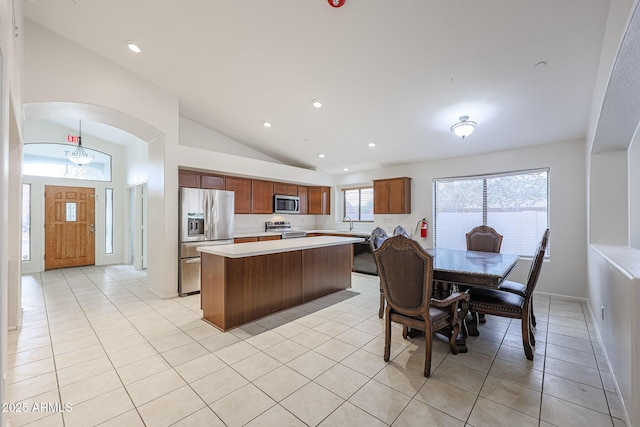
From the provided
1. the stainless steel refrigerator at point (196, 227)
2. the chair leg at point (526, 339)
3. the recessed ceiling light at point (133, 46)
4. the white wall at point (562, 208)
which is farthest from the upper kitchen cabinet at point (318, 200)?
the chair leg at point (526, 339)

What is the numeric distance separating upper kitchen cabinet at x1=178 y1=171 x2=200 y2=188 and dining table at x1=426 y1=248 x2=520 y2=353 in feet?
13.2

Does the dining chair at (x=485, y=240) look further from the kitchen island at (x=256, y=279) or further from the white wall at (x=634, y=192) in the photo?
the kitchen island at (x=256, y=279)

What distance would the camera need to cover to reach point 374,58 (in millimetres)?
2889

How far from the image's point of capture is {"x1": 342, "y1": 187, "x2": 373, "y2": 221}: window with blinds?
6675mm

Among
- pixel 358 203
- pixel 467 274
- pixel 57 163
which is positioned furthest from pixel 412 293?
pixel 57 163

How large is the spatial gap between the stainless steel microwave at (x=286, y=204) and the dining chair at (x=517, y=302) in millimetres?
4434

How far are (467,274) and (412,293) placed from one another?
596 mm

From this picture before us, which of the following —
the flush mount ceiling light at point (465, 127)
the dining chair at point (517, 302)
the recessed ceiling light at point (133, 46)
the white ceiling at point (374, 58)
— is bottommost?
the dining chair at point (517, 302)

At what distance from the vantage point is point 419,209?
5574 mm

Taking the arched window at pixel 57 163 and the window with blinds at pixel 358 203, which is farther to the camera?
the window with blinds at pixel 358 203

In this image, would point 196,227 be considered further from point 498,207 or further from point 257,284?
point 498,207

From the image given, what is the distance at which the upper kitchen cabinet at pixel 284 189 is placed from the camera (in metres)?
6.31

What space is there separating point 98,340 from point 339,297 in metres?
2.91

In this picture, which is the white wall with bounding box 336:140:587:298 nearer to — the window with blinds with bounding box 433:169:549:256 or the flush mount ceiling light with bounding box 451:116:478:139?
the window with blinds with bounding box 433:169:549:256
